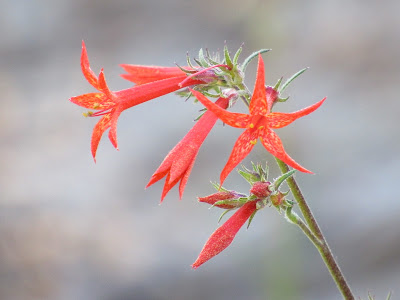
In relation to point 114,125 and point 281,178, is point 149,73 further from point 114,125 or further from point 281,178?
point 281,178

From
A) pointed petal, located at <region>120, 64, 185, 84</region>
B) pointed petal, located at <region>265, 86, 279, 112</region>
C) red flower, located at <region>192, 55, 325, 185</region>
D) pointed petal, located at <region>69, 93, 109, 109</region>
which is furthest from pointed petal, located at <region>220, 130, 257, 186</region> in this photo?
pointed petal, located at <region>69, 93, 109, 109</region>

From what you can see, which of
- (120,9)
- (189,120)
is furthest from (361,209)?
(120,9)

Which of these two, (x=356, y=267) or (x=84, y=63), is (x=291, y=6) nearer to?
(x=356, y=267)

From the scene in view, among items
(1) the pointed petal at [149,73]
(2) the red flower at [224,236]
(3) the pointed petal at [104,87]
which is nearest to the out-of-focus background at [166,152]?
(2) the red flower at [224,236]

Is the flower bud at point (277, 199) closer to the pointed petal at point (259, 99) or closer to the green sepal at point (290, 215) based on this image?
the green sepal at point (290, 215)

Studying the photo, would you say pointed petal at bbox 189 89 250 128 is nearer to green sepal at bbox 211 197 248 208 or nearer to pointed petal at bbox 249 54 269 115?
pointed petal at bbox 249 54 269 115

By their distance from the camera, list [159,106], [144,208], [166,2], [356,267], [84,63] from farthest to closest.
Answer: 1. [166,2]
2. [159,106]
3. [144,208]
4. [356,267]
5. [84,63]
